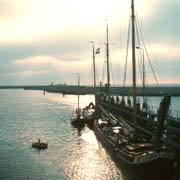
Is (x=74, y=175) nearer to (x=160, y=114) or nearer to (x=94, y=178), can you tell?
(x=94, y=178)

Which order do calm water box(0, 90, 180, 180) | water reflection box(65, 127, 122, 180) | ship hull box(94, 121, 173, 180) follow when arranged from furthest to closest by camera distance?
calm water box(0, 90, 180, 180), water reflection box(65, 127, 122, 180), ship hull box(94, 121, 173, 180)

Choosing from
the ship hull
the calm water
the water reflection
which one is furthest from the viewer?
the calm water

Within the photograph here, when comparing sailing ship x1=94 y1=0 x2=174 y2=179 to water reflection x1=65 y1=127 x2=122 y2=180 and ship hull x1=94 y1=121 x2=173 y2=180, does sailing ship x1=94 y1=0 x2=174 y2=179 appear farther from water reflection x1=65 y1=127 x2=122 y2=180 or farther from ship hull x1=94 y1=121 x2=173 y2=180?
water reflection x1=65 y1=127 x2=122 y2=180

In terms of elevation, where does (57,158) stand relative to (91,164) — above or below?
above

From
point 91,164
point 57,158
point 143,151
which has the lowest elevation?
point 91,164

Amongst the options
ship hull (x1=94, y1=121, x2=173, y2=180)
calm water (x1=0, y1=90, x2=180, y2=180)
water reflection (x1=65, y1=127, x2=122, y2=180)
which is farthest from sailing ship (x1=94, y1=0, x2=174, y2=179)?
calm water (x1=0, y1=90, x2=180, y2=180)

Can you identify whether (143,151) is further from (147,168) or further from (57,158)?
(57,158)

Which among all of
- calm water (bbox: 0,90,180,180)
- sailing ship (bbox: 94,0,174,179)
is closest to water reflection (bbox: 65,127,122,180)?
calm water (bbox: 0,90,180,180)

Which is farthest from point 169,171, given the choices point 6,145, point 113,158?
point 6,145

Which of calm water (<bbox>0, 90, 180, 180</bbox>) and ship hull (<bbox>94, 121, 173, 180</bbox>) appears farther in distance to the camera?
calm water (<bbox>0, 90, 180, 180</bbox>)

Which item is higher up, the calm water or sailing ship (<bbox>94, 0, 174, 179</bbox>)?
sailing ship (<bbox>94, 0, 174, 179</bbox>)

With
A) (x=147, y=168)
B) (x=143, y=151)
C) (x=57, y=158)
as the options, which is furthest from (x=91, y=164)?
(x=147, y=168)

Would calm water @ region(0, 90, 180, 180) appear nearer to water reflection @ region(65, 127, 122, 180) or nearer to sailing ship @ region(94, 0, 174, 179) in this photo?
water reflection @ region(65, 127, 122, 180)

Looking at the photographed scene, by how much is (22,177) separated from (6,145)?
21362 millimetres
